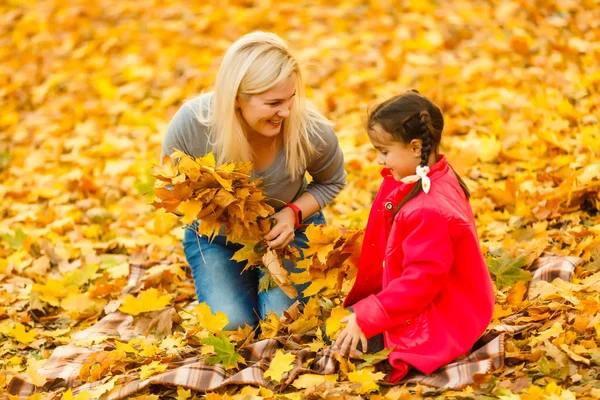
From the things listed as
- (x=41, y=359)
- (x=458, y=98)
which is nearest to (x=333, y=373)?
(x=41, y=359)

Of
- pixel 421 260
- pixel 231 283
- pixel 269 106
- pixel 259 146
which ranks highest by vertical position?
pixel 269 106

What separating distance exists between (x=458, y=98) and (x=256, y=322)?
2.68m

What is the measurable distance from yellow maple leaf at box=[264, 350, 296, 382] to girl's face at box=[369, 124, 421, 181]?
772 millimetres

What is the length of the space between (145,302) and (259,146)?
91cm

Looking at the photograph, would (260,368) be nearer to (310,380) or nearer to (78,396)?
(310,380)

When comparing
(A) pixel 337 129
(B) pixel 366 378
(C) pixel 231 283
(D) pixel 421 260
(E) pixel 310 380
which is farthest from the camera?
(A) pixel 337 129

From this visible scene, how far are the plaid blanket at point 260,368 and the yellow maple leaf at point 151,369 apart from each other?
0.07ft

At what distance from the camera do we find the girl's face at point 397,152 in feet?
7.60

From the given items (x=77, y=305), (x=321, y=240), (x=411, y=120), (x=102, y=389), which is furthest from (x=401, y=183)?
(x=77, y=305)

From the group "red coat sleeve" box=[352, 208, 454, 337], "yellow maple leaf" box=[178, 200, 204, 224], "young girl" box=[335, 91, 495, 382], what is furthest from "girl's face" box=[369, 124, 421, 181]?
"yellow maple leaf" box=[178, 200, 204, 224]

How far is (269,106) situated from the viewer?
2838 mm

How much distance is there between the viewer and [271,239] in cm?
292

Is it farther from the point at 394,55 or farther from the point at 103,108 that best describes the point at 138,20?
the point at 394,55

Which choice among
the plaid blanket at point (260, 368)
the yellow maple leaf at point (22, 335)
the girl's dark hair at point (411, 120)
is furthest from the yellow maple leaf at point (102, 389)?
the girl's dark hair at point (411, 120)
